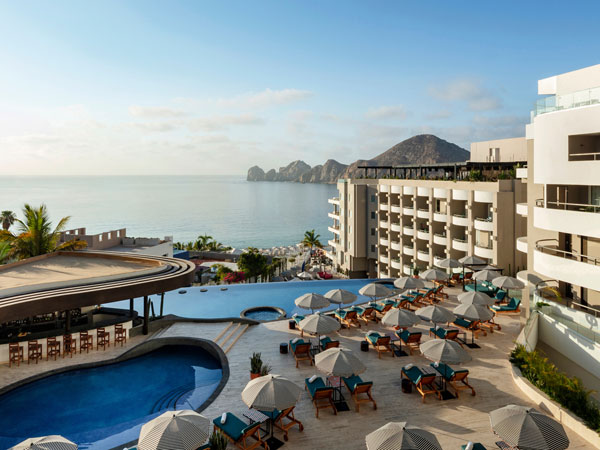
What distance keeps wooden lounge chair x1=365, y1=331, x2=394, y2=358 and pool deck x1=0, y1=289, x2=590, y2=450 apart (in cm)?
38

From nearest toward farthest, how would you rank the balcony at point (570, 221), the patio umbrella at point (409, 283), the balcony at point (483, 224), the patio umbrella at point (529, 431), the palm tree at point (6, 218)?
the patio umbrella at point (529, 431)
the balcony at point (570, 221)
the patio umbrella at point (409, 283)
the balcony at point (483, 224)
the palm tree at point (6, 218)

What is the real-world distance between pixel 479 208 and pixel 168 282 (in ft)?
94.0

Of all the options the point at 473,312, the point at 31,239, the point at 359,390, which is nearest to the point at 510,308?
the point at 473,312

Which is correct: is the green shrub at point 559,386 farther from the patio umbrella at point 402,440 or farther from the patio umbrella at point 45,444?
the patio umbrella at point 45,444

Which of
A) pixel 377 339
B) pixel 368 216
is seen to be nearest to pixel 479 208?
pixel 368 216

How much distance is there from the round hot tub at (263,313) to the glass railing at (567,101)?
17.5 metres

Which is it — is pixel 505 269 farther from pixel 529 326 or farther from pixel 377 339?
pixel 377 339

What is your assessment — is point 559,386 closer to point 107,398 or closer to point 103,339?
point 107,398

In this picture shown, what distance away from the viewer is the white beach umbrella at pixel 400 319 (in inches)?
703

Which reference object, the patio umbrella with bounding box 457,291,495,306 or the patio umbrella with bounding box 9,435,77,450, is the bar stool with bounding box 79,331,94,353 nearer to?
the patio umbrella with bounding box 9,435,77,450

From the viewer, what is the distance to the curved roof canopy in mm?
16016

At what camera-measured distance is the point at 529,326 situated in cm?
1712

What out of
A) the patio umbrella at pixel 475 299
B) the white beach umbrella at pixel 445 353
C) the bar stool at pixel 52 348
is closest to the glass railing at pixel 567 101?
the patio umbrella at pixel 475 299

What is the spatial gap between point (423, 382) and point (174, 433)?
8519mm
